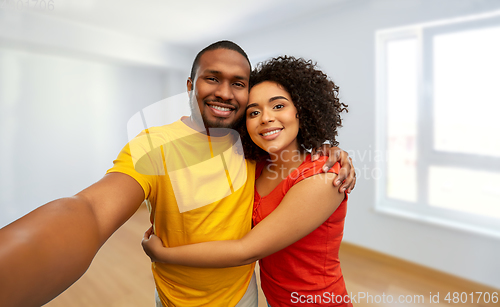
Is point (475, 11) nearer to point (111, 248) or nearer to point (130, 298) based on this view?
point (130, 298)

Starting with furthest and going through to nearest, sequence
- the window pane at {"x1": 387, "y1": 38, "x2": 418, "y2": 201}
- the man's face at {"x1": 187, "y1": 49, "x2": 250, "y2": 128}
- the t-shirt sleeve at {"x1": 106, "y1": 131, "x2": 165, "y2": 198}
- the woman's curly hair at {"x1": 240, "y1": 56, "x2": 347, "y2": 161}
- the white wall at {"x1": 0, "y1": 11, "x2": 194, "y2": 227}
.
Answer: the white wall at {"x1": 0, "y1": 11, "x2": 194, "y2": 227} < the window pane at {"x1": 387, "y1": 38, "x2": 418, "y2": 201} < the woman's curly hair at {"x1": 240, "y1": 56, "x2": 347, "y2": 161} < the man's face at {"x1": 187, "y1": 49, "x2": 250, "y2": 128} < the t-shirt sleeve at {"x1": 106, "y1": 131, "x2": 165, "y2": 198}

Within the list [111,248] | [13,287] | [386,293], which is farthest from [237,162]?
[111,248]

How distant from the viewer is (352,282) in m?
2.29

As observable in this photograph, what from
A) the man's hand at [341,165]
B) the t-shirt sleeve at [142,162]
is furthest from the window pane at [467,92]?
the t-shirt sleeve at [142,162]

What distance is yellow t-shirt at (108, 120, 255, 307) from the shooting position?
0.77 metres

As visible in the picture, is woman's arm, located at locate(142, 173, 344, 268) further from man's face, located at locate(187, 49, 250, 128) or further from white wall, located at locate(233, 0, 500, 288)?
white wall, located at locate(233, 0, 500, 288)

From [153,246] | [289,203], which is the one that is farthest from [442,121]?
[153,246]

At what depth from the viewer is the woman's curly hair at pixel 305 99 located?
3.35ft

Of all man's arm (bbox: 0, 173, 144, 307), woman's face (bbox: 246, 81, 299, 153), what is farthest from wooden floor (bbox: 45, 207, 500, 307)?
man's arm (bbox: 0, 173, 144, 307)

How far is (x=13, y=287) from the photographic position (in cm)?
36

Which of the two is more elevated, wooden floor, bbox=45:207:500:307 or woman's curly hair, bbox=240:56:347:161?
woman's curly hair, bbox=240:56:347:161

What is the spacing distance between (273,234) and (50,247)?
1.79 feet

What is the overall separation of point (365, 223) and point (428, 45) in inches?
74.5

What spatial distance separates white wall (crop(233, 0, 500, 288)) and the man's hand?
191 cm
